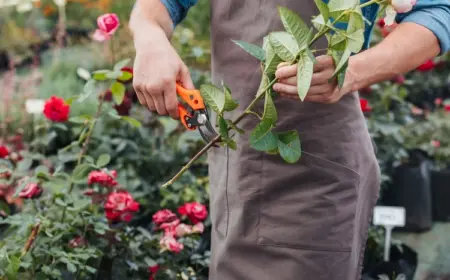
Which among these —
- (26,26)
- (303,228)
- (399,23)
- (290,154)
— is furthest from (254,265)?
(26,26)

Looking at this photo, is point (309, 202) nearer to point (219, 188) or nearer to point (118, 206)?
point (219, 188)

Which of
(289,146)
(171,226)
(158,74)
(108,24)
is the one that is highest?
(108,24)

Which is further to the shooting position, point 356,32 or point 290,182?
point 290,182

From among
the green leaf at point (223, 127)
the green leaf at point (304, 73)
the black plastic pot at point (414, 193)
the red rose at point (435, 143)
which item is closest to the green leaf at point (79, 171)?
the green leaf at point (223, 127)

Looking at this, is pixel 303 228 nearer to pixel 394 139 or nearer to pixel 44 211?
pixel 44 211

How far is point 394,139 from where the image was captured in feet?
10.4

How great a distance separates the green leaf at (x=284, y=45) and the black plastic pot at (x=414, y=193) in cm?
232

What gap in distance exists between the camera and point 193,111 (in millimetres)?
1287

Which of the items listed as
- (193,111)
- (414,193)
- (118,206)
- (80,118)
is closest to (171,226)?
(118,206)

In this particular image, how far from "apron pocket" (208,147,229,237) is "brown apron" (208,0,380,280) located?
20 millimetres

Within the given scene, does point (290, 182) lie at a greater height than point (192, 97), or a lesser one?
lesser

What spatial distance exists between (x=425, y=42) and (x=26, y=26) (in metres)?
5.60

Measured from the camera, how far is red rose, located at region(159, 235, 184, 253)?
1.93 meters

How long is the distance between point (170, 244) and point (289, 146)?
82 centimetres
